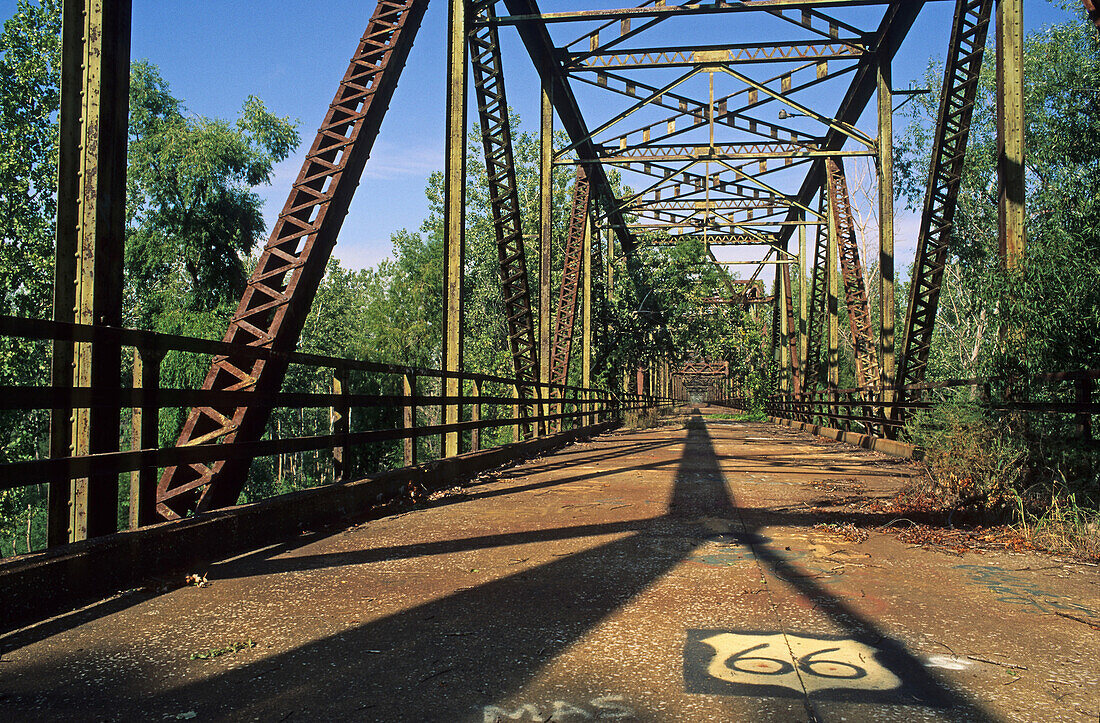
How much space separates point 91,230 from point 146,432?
1168mm

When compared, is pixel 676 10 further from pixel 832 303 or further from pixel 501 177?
pixel 832 303

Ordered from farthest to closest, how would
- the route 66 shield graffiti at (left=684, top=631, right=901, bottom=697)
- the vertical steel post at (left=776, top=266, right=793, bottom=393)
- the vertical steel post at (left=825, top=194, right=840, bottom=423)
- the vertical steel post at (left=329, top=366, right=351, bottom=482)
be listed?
the vertical steel post at (left=776, top=266, right=793, bottom=393) → the vertical steel post at (left=825, top=194, right=840, bottom=423) → the vertical steel post at (left=329, top=366, right=351, bottom=482) → the route 66 shield graffiti at (left=684, top=631, right=901, bottom=697)

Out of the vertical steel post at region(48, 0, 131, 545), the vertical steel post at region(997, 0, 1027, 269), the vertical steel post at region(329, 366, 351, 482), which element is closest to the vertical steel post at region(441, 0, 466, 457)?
the vertical steel post at region(329, 366, 351, 482)

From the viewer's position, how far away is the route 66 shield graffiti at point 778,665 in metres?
2.78

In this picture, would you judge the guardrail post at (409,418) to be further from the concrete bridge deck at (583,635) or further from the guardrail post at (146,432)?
the guardrail post at (146,432)

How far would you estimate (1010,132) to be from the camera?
29.5ft

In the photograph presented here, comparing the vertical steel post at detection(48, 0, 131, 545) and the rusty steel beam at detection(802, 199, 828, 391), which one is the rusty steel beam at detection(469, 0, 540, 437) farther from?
the rusty steel beam at detection(802, 199, 828, 391)

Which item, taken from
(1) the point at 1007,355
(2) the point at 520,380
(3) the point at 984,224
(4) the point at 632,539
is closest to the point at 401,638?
(4) the point at 632,539

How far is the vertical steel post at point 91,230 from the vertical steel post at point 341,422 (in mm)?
2336

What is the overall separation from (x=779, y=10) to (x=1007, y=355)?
31.7 feet

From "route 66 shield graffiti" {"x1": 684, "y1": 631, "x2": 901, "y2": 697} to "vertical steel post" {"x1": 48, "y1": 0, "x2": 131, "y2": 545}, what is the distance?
3.16m

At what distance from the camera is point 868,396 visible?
1830 cm

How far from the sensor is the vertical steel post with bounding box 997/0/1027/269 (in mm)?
8578

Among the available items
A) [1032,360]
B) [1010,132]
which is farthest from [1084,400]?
[1010,132]
